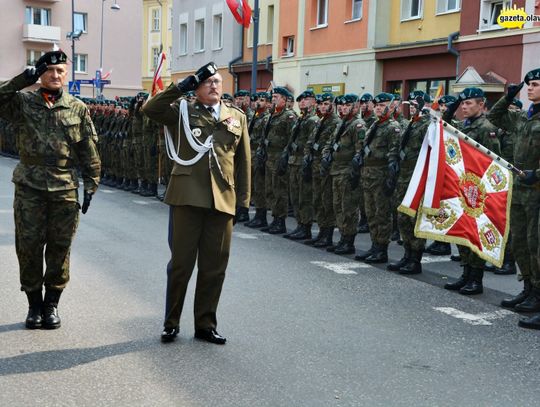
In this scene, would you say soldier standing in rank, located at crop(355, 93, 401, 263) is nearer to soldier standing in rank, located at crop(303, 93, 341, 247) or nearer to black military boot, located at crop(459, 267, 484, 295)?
soldier standing in rank, located at crop(303, 93, 341, 247)

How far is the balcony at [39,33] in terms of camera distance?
53156 millimetres

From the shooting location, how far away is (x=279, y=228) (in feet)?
38.8

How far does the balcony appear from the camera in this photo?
53.2 m

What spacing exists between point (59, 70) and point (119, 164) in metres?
13.5

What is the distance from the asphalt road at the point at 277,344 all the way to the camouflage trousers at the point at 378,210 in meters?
0.60

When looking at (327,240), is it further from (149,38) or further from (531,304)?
(149,38)

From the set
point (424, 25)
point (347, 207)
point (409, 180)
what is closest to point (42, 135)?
point (409, 180)

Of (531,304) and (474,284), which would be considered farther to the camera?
(474,284)

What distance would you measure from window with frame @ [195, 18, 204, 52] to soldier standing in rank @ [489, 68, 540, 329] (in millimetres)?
31747

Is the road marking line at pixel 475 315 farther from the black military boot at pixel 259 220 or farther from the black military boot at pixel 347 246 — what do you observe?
the black military boot at pixel 259 220

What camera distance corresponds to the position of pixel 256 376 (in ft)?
16.0

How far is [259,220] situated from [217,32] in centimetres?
2483

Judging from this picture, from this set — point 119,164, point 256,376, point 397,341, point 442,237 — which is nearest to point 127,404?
point 256,376

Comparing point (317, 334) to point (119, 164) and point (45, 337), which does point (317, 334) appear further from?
point (119, 164)
